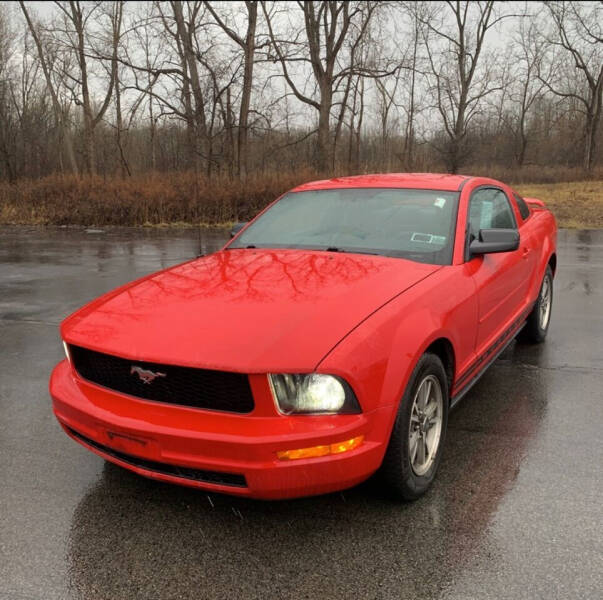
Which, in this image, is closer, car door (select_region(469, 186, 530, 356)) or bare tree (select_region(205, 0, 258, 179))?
car door (select_region(469, 186, 530, 356))

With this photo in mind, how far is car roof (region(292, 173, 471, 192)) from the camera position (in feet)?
13.2

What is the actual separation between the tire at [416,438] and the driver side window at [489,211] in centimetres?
129

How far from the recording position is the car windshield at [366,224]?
11.5 feet

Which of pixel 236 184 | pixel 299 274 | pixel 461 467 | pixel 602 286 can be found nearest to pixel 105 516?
pixel 299 274

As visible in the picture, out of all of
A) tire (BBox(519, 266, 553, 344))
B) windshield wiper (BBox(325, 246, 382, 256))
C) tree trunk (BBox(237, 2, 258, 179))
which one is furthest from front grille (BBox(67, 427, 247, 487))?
tree trunk (BBox(237, 2, 258, 179))

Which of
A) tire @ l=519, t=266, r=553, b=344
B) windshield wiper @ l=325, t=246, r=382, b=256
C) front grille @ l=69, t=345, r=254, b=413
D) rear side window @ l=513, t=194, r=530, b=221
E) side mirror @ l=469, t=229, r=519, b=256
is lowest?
tire @ l=519, t=266, r=553, b=344

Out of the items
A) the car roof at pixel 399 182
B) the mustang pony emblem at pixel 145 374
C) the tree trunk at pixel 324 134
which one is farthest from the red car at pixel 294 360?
the tree trunk at pixel 324 134

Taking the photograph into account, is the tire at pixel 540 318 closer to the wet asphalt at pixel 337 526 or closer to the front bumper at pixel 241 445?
the wet asphalt at pixel 337 526

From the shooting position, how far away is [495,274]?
146 inches

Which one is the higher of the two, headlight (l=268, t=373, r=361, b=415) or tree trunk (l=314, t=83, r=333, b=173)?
tree trunk (l=314, t=83, r=333, b=173)

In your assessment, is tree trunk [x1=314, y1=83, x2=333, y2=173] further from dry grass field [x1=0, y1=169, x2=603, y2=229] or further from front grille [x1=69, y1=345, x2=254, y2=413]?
front grille [x1=69, y1=345, x2=254, y2=413]

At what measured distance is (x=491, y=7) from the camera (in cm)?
3941

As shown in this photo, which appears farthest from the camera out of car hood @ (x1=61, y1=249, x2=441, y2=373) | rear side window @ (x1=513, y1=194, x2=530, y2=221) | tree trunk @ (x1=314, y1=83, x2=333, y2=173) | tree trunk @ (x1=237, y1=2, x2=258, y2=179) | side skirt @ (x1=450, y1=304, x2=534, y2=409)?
tree trunk @ (x1=314, y1=83, x2=333, y2=173)

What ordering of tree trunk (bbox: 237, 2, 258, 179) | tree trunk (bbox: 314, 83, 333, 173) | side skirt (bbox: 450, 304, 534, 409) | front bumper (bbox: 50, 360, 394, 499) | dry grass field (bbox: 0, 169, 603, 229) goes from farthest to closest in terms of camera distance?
tree trunk (bbox: 314, 83, 333, 173) < tree trunk (bbox: 237, 2, 258, 179) < dry grass field (bbox: 0, 169, 603, 229) < side skirt (bbox: 450, 304, 534, 409) < front bumper (bbox: 50, 360, 394, 499)
